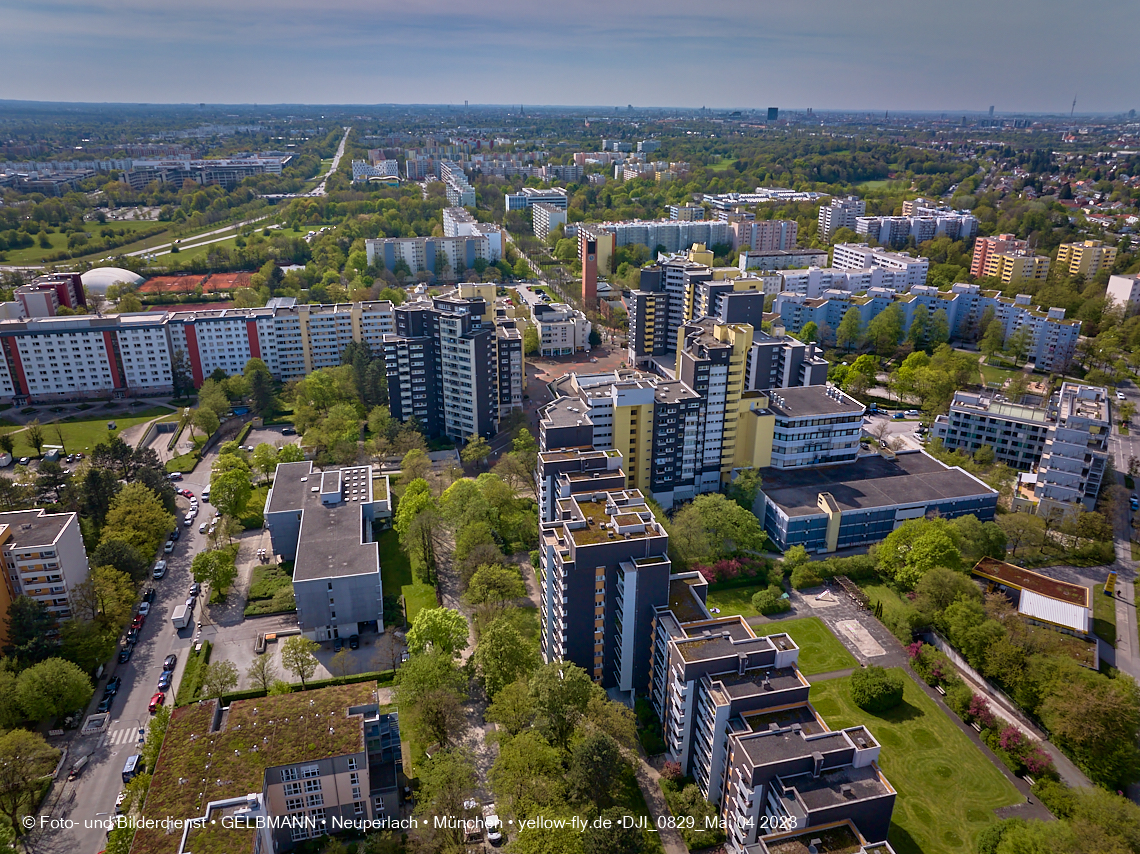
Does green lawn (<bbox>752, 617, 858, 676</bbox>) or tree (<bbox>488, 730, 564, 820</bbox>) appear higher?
tree (<bbox>488, 730, 564, 820</bbox>)

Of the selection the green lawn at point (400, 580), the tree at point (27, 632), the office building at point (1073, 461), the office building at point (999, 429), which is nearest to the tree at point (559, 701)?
the green lawn at point (400, 580)

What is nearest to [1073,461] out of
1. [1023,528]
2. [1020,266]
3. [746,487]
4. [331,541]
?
[1023,528]

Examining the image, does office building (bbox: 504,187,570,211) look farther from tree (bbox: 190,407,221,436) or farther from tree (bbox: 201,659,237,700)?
tree (bbox: 201,659,237,700)

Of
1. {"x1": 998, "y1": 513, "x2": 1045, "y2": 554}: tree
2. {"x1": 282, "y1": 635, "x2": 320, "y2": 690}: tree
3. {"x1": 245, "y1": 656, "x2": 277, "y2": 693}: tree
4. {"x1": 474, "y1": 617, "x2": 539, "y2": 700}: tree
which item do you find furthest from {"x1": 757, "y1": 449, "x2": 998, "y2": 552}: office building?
{"x1": 245, "y1": 656, "x2": 277, "y2": 693}: tree

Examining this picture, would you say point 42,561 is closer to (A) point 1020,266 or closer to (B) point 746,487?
(B) point 746,487

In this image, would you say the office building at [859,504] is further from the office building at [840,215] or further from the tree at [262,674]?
the office building at [840,215]
